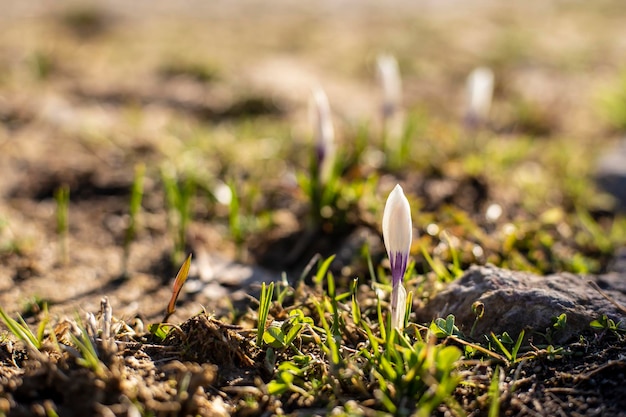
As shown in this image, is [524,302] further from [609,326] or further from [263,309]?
[263,309]

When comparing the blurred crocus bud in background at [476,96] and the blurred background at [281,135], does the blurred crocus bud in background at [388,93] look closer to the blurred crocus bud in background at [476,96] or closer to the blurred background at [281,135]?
the blurred background at [281,135]

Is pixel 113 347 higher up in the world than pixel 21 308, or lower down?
higher up

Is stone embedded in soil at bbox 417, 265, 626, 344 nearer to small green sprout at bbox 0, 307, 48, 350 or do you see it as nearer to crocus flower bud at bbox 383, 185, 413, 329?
crocus flower bud at bbox 383, 185, 413, 329

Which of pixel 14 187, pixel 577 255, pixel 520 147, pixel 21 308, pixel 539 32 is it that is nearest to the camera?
pixel 21 308

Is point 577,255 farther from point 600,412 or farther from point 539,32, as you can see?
point 539,32

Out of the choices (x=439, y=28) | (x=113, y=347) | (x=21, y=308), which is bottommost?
(x=21, y=308)

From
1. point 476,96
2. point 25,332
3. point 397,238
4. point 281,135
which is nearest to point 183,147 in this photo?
point 281,135

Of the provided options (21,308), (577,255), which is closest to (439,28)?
(577,255)
